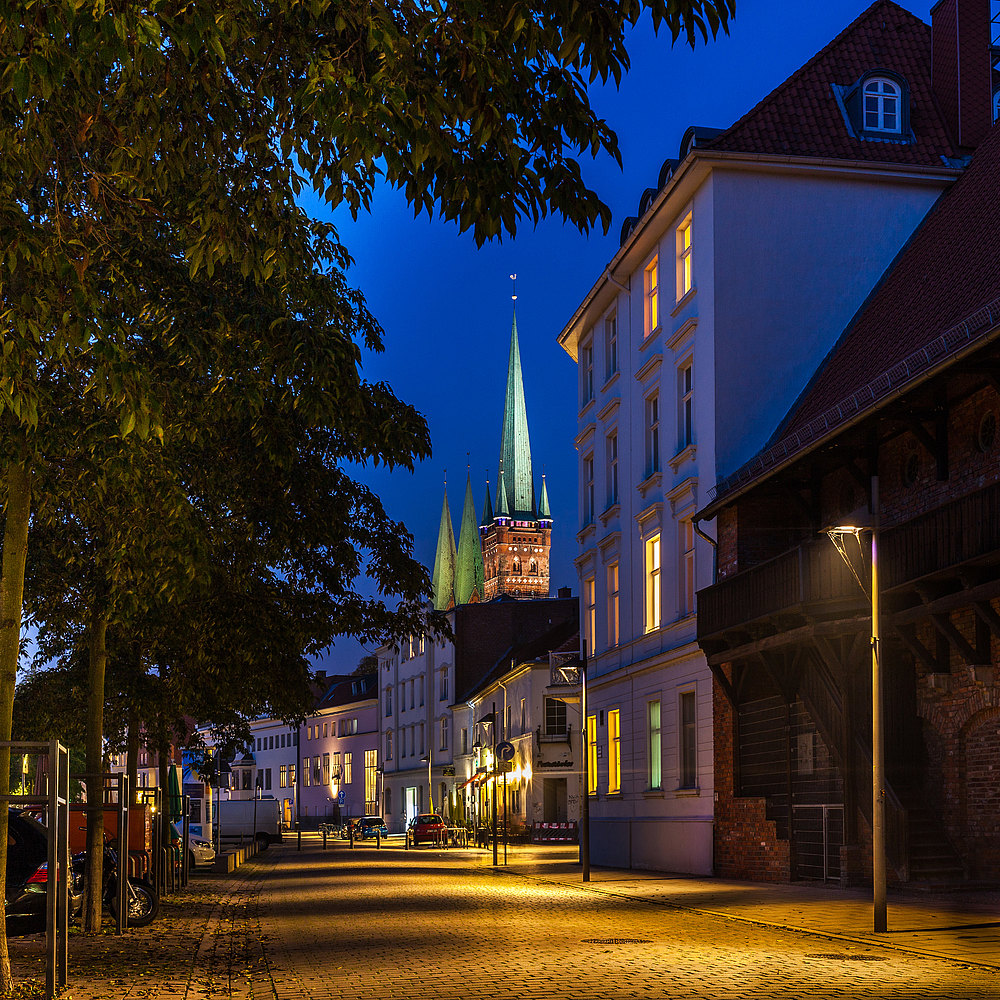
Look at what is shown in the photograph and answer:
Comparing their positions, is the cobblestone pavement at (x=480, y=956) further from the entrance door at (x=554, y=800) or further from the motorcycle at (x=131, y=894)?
the entrance door at (x=554, y=800)

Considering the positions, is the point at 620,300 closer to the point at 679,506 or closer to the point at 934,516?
the point at 679,506

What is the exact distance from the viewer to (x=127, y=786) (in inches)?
726

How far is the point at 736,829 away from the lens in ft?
97.4

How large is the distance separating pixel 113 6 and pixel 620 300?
3422 centimetres

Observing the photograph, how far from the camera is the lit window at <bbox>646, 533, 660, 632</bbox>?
120 ft

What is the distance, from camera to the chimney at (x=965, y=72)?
33.8 meters

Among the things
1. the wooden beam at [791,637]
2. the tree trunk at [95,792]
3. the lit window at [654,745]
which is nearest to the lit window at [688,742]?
the lit window at [654,745]

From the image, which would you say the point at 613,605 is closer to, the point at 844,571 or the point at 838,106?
the point at 838,106

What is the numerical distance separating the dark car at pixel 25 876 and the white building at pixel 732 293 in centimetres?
1760

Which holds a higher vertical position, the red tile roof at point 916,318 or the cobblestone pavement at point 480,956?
the red tile roof at point 916,318

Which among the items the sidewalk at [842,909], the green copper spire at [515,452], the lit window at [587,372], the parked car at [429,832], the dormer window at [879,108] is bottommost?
the parked car at [429,832]

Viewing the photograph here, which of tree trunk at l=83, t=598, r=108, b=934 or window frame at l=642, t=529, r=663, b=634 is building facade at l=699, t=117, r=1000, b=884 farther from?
tree trunk at l=83, t=598, r=108, b=934

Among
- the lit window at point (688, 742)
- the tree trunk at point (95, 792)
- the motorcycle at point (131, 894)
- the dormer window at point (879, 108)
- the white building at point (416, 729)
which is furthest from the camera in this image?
the white building at point (416, 729)

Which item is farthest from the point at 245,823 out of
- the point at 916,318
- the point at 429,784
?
the point at 916,318
